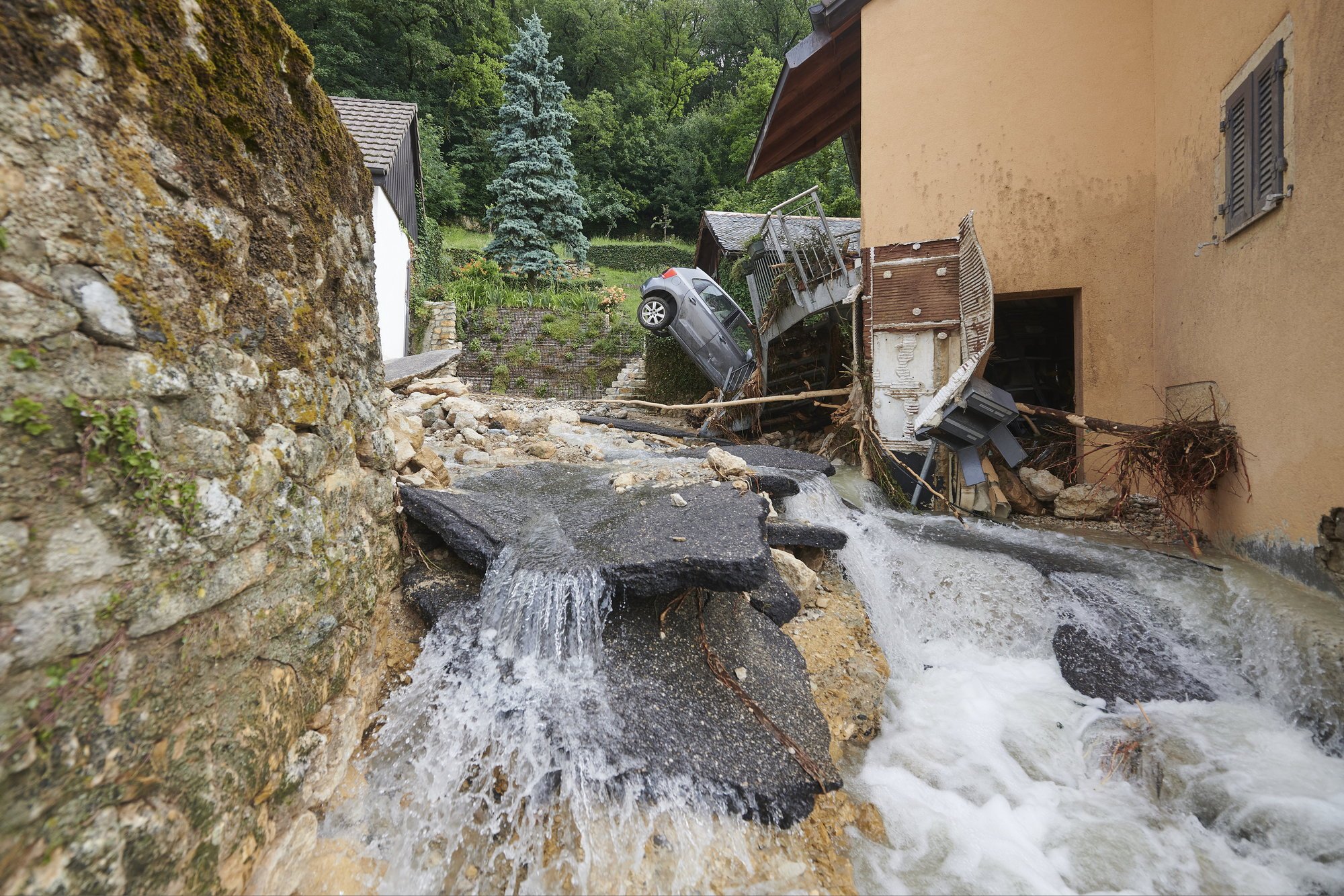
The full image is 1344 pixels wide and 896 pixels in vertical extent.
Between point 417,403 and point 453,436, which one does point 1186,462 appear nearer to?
point 453,436

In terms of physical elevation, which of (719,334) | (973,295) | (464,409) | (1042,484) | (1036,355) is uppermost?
(719,334)

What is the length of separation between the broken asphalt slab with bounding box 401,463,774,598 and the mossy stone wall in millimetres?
763

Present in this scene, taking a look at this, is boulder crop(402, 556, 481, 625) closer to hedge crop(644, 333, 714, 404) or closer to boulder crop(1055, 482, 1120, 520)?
boulder crop(1055, 482, 1120, 520)

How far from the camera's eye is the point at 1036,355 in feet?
27.4

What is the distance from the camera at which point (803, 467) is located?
5.70m

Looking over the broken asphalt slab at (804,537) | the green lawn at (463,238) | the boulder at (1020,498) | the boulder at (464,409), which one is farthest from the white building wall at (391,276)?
the green lawn at (463,238)

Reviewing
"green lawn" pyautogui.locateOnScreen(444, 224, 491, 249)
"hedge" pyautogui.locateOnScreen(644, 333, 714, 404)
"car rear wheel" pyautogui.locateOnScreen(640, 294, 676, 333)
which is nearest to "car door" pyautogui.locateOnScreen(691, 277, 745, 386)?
"car rear wheel" pyautogui.locateOnScreen(640, 294, 676, 333)

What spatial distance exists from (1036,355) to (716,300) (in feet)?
17.4

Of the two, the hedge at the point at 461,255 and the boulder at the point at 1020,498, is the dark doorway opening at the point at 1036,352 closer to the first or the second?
the boulder at the point at 1020,498

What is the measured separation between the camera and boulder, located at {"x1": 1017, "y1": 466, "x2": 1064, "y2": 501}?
5535 mm

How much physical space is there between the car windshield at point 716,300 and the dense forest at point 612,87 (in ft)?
47.2

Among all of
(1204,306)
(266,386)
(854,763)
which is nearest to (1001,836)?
(854,763)

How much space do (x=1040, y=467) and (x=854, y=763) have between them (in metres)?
4.56

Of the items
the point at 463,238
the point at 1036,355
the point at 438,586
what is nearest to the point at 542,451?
the point at 438,586
